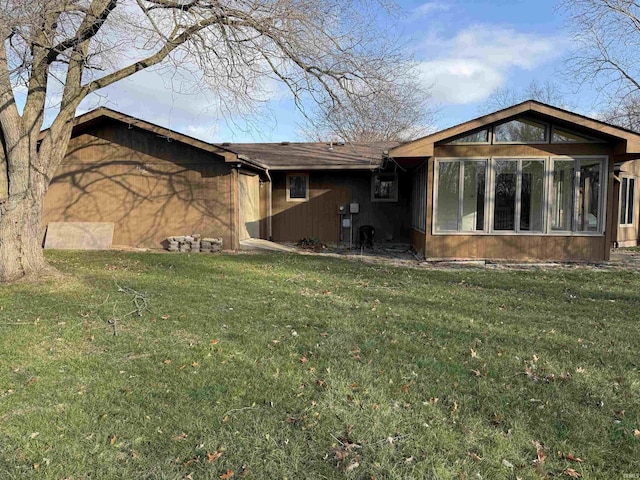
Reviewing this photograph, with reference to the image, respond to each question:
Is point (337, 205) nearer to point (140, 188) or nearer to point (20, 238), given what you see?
point (140, 188)

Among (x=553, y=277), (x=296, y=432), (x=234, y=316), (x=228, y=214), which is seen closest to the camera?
(x=296, y=432)

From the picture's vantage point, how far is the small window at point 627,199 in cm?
1428

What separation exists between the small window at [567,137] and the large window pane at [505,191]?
3.43 feet

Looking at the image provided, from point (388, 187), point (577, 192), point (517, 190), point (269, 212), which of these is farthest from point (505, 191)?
point (269, 212)

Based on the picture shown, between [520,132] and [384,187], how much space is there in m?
4.70

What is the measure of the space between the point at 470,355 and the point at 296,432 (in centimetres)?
213

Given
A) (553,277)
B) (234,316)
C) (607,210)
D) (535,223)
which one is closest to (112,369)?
(234,316)

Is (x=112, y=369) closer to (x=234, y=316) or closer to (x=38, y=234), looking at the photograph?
(x=234, y=316)

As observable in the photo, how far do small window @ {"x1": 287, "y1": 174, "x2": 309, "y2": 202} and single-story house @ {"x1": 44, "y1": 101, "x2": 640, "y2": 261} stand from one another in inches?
1.3

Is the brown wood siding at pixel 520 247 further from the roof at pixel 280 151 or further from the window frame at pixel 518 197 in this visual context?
the roof at pixel 280 151

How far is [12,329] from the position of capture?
478 cm

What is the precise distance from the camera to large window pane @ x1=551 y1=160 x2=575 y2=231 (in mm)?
10336

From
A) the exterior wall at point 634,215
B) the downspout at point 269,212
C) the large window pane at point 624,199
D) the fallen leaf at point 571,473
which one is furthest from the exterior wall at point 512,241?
the fallen leaf at point 571,473

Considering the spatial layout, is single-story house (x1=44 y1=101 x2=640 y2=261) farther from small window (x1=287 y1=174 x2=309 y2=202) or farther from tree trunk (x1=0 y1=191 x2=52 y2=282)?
tree trunk (x1=0 y1=191 x2=52 y2=282)
